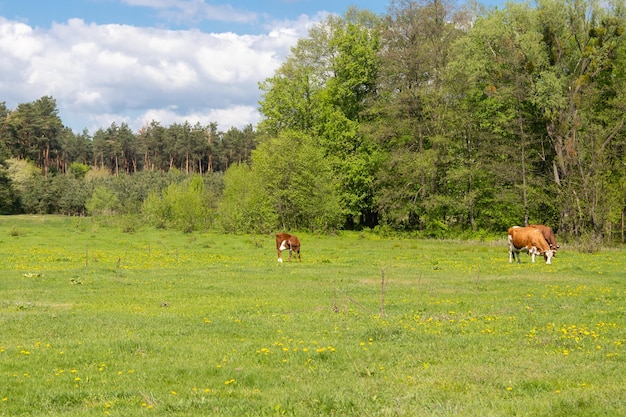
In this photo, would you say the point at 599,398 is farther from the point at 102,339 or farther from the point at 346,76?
the point at 346,76

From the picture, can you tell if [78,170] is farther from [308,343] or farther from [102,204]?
[308,343]

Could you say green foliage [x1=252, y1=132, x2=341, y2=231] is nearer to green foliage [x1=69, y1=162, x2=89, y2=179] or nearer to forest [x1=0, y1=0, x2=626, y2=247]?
forest [x1=0, y1=0, x2=626, y2=247]

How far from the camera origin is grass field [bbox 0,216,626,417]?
8344 mm

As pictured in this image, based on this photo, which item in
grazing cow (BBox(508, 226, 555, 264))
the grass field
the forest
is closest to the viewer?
the grass field

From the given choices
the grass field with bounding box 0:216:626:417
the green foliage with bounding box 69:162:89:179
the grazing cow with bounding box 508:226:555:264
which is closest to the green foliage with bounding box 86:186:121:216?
the green foliage with bounding box 69:162:89:179

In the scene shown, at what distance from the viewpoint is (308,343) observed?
12406mm

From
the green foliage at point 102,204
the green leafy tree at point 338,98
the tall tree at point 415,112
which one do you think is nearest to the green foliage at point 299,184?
the green leafy tree at point 338,98

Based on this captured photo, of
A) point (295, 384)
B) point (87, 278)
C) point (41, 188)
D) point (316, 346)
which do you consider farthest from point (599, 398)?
point (41, 188)

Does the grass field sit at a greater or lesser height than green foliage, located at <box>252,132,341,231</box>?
lesser

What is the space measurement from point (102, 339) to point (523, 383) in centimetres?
874

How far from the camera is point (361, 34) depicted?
197 feet

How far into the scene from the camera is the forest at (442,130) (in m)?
47.3

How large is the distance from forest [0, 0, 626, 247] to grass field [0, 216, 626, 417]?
958 inches

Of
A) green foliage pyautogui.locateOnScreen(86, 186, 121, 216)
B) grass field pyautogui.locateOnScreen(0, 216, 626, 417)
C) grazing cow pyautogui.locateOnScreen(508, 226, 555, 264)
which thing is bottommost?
grass field pyautogui.locateOnScreen(0, 216, 626, 417)
